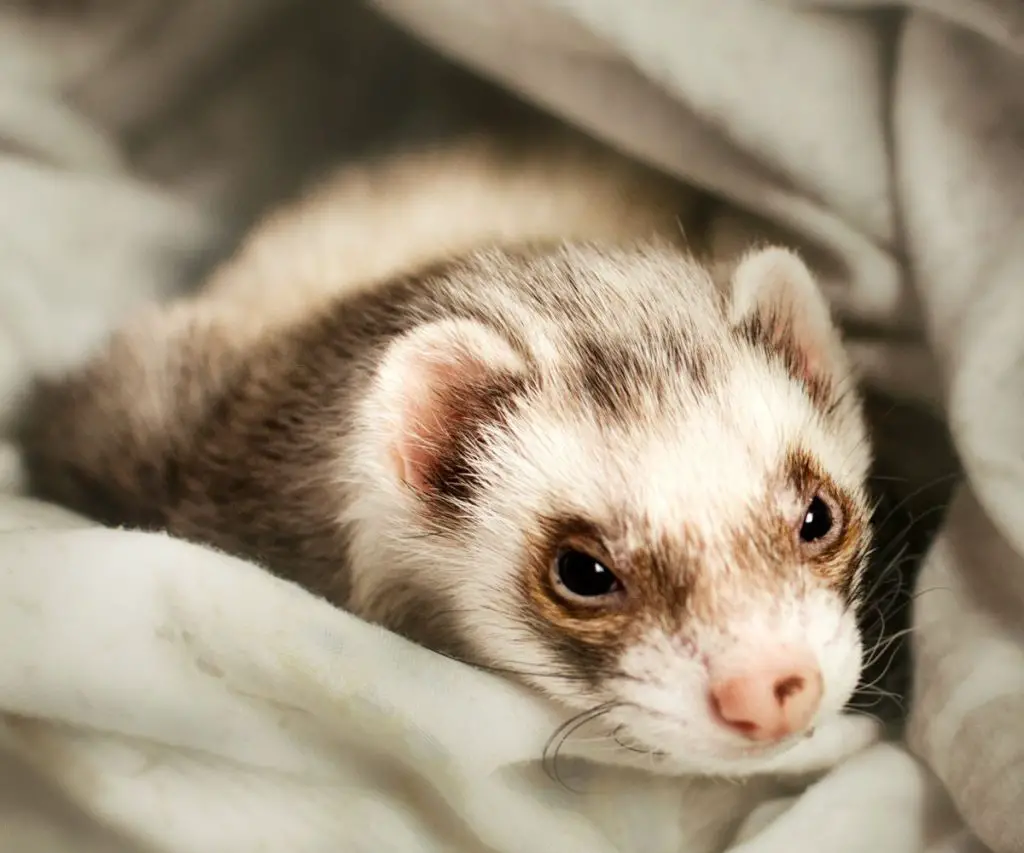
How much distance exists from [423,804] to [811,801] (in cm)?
34

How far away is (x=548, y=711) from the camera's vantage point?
0.95 metres

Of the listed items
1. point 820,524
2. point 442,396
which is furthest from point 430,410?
point 820,524

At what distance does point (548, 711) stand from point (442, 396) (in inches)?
11.9

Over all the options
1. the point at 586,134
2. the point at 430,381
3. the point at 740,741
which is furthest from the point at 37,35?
the point at 740,741

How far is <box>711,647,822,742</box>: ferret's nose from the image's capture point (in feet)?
2.52

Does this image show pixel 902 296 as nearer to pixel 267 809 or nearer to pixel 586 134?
pixel 586 134

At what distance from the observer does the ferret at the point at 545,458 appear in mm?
824

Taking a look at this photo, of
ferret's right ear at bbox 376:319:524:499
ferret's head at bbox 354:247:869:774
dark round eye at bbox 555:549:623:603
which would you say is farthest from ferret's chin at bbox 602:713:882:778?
ferret's right ear at bbox 376:319:524:499

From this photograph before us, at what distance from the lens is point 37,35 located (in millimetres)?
1434

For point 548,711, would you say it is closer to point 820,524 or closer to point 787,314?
point 820,524

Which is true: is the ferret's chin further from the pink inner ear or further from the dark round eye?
the pink inner ear

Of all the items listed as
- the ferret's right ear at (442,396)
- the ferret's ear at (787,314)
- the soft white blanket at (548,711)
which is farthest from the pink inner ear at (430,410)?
the ferret's ear at (787,314)

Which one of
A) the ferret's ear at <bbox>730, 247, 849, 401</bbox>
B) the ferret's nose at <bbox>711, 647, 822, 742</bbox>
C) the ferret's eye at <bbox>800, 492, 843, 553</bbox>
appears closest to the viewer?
the ferret's nose at <bbox>711, 647, 822, 742</bbox>

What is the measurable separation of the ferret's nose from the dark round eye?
4.9 inches
